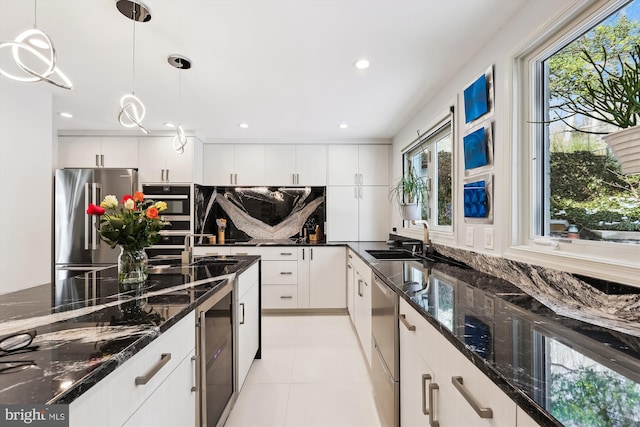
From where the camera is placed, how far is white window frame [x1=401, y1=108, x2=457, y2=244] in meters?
2.26

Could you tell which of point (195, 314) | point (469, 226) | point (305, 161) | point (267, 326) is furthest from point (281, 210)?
point (195, 314)

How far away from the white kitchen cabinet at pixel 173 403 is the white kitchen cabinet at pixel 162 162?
309cm

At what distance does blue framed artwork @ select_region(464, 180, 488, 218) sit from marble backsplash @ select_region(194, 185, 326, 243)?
2.59m

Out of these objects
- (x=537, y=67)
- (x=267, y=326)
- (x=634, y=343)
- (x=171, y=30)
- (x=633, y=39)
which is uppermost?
(x=171, y=30)

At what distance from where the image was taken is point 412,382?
53.1 inches

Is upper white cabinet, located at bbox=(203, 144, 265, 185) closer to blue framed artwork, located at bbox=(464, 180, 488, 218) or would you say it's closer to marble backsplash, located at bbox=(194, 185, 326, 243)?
marble backsplash, located at bbox=(194, 185, 326, 243)

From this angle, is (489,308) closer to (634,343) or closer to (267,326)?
(634,343)

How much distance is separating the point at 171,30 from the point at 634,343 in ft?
8.06

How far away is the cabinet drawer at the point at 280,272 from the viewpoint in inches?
152

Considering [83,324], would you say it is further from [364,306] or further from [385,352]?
[364,306]

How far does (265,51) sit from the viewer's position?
6.50 feet

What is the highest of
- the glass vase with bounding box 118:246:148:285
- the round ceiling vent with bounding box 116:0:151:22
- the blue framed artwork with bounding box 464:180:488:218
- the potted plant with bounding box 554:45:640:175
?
the round ceiling vent with bounding box 116:0:151:22

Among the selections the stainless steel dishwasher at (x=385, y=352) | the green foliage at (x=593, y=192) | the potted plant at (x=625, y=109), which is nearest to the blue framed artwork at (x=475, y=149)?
the green foliage at (x=593, y=192)

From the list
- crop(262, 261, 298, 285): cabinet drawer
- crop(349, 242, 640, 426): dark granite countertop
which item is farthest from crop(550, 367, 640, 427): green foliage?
crop(262, 261, 298, 285): cabinet drawer
